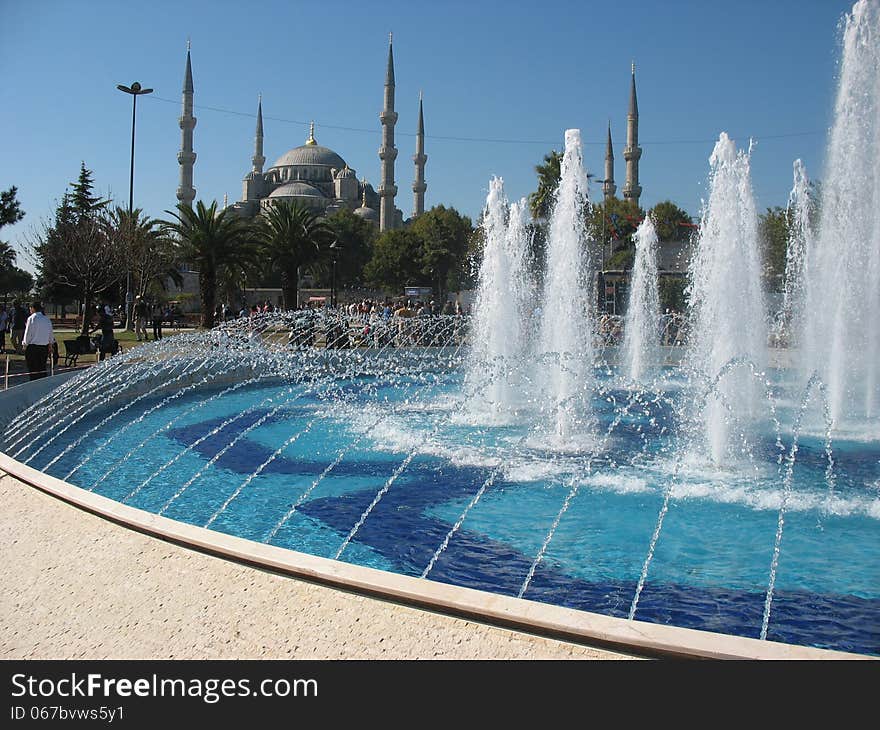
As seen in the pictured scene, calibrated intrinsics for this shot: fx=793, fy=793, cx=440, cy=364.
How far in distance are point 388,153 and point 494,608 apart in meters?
58.8

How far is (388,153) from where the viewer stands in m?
59.1

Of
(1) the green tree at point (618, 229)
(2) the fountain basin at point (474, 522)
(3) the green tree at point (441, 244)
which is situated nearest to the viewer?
(2) the fountain basin at point (474, 522)

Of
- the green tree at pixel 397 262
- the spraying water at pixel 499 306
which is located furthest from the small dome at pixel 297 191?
the spraying water at pixel 499 306

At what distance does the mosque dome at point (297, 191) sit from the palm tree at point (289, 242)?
44.2 metres

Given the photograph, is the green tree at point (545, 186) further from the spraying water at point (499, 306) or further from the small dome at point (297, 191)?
the small dome at point (297, 191)

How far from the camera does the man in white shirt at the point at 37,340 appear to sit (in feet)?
33.4

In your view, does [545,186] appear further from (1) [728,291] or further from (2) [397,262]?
(1) [728,291]

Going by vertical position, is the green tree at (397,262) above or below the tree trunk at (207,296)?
above

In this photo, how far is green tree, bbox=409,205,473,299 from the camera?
5216 centimetres

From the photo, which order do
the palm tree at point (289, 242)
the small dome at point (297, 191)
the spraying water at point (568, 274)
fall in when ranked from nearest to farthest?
the spraying water at point (568, 274) < the palm tree at point (289, 242) < the small dome at point (297, 191)

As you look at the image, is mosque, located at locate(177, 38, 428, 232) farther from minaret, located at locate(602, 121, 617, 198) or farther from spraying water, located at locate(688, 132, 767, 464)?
spraying water, located at locate(688, 132, 767, 464)

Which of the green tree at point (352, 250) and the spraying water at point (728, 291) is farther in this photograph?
the green tree at point (352, 250)

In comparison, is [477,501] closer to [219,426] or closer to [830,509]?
[830,509]

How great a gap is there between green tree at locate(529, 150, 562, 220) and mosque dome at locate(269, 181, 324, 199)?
1651 inches
